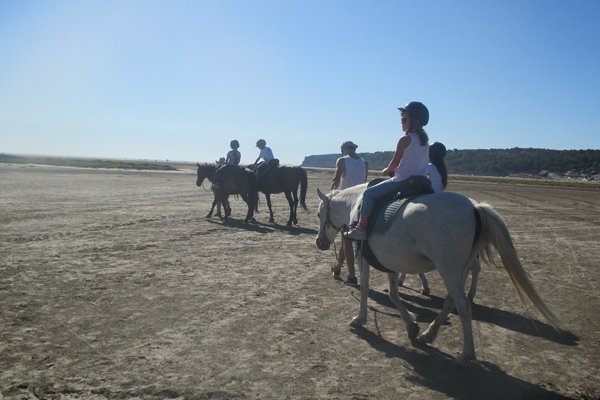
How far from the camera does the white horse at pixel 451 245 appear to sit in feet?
10.6

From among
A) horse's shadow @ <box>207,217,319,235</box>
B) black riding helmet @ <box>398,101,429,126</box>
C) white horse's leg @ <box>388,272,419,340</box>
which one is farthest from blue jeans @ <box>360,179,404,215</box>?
horse's shadow @ <box>207,217,319,235</box>

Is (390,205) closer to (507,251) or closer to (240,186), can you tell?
(507,251)

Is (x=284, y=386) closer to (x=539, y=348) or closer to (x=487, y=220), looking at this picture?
(x=487, y=220)

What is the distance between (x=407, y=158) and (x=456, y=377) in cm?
211

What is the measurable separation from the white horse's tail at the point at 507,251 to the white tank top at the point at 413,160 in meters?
0.76

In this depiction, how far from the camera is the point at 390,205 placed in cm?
382

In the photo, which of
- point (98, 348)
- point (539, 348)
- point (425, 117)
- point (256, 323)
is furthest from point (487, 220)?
point (98, 348)

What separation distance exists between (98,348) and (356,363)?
2395 mm

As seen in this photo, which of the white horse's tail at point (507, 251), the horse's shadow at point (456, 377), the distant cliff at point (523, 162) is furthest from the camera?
the distant cliff at point (523, 162)

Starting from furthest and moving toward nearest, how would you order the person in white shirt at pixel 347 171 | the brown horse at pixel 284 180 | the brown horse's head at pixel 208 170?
the brown horse's head at pixel 208 170, the brown horse at pixel 284 180, the person in white shirt at pixel 347 171

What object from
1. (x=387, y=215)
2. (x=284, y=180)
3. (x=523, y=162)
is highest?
(x=523, y=162)

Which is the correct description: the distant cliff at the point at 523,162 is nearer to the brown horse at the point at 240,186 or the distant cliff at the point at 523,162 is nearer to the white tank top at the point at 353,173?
the brown horse at the point at 240,186

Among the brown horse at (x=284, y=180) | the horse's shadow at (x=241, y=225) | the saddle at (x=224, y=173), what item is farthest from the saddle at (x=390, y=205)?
the saddle at (x=224, y=173)

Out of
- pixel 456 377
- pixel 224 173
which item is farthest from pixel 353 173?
pixel 224 173
